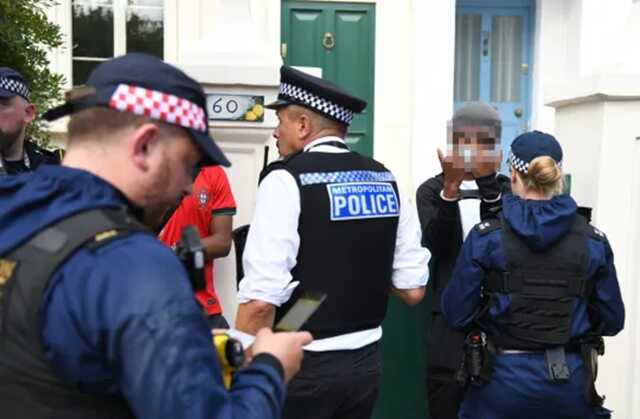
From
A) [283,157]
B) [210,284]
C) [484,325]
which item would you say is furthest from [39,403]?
[210,284]

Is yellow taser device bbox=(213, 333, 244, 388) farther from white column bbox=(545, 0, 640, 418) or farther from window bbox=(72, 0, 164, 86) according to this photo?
window bbox=(72, 0, 164, 86)

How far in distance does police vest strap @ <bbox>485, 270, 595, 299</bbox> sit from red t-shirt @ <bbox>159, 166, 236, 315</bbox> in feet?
5.24

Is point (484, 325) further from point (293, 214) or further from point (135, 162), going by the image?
point (135, 162)

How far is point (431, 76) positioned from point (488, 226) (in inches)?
175

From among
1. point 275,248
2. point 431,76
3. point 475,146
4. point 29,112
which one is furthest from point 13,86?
point 431,76

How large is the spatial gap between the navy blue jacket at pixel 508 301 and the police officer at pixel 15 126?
6.88 ft

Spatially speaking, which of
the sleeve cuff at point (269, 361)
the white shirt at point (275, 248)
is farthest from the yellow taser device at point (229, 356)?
the white shirt at point (275, 248)

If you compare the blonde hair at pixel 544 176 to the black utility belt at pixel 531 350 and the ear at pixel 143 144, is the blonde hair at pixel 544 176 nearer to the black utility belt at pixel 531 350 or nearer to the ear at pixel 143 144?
the black utility belt at pixel 531 350

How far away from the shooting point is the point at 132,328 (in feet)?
4.60

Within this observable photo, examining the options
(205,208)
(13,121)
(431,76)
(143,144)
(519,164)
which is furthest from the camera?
(431,76)

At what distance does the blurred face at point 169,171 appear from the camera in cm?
160

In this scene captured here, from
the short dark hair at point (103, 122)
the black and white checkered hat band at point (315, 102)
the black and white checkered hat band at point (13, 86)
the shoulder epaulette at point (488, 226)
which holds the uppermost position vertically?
the black and white checkered hat band at point (13, 86)

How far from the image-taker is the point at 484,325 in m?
3.35

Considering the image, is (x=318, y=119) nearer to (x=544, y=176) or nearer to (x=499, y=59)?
(x=544, y=176)
